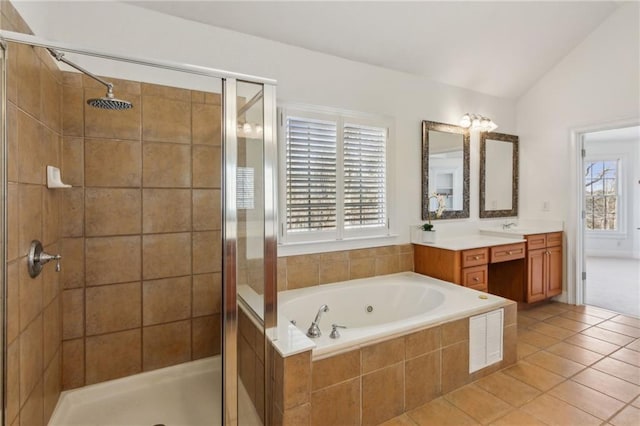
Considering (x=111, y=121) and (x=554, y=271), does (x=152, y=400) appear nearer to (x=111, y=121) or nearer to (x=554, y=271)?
(x=111, y=121)

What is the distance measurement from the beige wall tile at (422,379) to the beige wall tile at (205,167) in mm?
1806

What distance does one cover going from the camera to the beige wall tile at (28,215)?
4.83 feet

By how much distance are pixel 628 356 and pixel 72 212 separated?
4158mm

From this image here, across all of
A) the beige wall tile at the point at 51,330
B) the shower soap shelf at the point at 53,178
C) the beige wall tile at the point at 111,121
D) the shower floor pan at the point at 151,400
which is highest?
the beige wall tile at the point at 111,121

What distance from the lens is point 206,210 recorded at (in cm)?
243

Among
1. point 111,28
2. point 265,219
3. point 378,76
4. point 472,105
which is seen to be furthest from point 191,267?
point 472,105

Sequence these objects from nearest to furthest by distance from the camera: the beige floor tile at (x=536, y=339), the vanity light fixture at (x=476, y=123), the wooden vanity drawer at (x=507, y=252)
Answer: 1. the beige floor tile at (x=536, y=339)
2. the wooden vanity drawer at (x=507, y=252)
3. the vanity light fixture at (x=476, y=123)

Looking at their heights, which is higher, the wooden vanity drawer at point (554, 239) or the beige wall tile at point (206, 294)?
the wooden vanity drawer at point (554, 239)

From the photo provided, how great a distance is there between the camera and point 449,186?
142 inches

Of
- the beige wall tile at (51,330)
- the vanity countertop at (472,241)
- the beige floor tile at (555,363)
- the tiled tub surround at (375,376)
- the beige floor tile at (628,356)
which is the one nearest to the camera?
the tiled tub surround at (375,376)

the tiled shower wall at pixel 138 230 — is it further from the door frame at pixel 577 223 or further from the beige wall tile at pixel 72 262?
the door frame at pixel 577 223

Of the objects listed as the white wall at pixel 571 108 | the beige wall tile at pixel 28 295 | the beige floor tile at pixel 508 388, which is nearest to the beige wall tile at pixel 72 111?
the beige wall tile at pixel 28 295

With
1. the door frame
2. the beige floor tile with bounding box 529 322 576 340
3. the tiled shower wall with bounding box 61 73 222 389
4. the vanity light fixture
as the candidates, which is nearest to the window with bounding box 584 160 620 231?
the door frame

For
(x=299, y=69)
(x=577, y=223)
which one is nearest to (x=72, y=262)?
(x=299, y=69)
